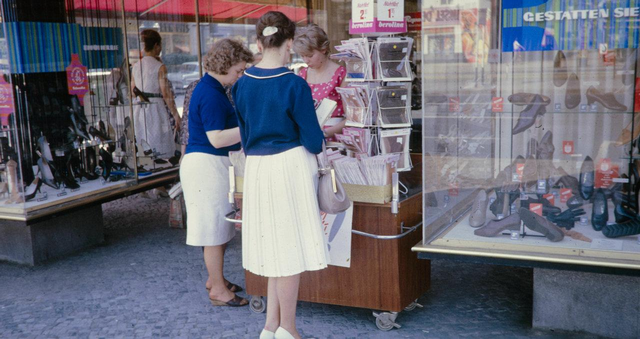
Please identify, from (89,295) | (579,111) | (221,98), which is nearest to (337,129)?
(221,98)

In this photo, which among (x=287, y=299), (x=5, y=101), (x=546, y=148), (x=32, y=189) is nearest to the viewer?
(x=287, y=299)

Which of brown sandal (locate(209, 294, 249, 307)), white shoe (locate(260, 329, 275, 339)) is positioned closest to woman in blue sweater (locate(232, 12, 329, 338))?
white shoe (locate(260, 329, 275, 339))

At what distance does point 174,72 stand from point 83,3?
140 cm

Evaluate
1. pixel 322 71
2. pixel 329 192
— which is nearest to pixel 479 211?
pixel 329 192

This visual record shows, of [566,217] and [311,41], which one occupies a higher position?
[311,41]

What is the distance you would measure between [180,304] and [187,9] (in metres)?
3.84

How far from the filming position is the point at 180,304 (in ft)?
15.0

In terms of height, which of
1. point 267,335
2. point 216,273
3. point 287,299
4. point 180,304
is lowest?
point 180,304

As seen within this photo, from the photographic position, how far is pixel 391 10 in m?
3.94

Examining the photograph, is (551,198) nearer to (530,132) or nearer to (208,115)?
(530,132)

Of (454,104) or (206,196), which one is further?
(206,196)

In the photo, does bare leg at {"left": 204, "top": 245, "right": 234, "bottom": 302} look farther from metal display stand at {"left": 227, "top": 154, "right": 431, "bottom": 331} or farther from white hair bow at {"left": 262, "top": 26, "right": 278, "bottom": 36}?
white hair bow at {"left": 262, "top": 26, "right": 278, "bottom": 36}

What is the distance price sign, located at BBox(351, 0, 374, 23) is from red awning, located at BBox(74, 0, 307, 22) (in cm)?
311

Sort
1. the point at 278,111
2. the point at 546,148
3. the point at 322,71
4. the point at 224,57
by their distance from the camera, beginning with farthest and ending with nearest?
the point at 322,71 → the point at 224,57 → the point at 546,148 → the point at 278,111
